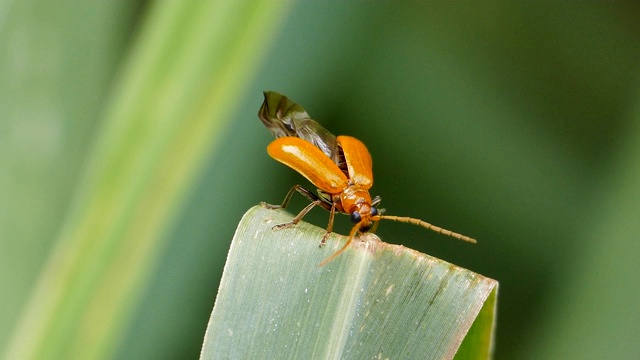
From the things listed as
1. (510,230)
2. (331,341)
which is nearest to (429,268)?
Answer: (331,341)

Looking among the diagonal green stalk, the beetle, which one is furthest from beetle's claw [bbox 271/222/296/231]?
the diagonal green stalk

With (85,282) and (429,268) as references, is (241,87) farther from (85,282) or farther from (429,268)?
(429,268)

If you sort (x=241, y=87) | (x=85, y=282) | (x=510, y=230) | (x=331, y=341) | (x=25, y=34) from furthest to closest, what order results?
(x=510, y=230) < (x=25, y=34) < (x=241, y=87) < (x=85, y=282) < (x=331, y=341)

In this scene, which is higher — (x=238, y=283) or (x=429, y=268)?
(x=429, y=268)

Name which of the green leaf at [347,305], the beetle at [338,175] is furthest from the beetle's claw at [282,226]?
the beetle at [338,175]

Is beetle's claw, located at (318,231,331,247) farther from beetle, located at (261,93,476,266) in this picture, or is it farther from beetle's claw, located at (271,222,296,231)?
beetle, located at (261,93,476,266)

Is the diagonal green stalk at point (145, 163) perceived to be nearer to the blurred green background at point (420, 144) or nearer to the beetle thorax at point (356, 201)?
the blurred green background at point (420, 144)

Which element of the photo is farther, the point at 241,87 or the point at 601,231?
the point at 601,231
